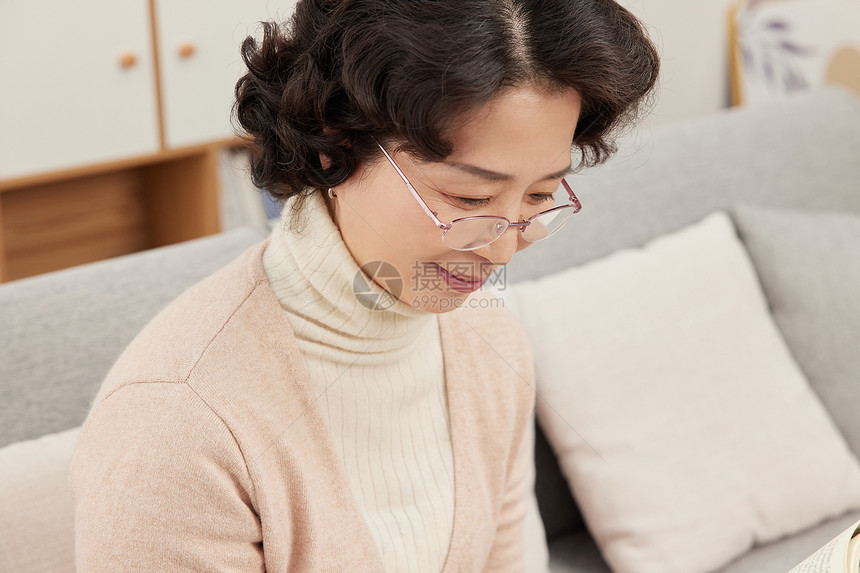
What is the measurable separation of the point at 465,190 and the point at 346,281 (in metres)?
0.17

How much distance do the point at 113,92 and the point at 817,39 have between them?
1938mm

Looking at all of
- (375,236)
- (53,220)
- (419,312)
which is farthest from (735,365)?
(53,220)

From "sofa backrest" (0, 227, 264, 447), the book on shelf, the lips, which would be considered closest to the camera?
the book on shelf

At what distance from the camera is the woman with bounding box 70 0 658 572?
2.23ft

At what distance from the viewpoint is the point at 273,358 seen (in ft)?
2.66

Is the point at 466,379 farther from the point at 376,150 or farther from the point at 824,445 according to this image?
the point at 824,445

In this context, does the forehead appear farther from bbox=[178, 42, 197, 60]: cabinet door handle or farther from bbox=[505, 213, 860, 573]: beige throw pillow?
bbox=[178, 42, 197, 60]: cabinet door handle

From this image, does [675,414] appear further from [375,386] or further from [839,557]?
[839,557]

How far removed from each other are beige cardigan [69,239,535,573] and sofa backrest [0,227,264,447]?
0.26 m

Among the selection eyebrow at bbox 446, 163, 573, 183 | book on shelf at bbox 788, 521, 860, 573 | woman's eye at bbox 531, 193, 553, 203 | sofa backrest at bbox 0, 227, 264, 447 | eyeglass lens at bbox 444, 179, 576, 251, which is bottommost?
sofa backrest at bbox 0, 227, 264, 447

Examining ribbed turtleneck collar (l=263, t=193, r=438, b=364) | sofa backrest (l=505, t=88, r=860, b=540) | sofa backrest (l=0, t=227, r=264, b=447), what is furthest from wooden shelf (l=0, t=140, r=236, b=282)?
ribbed turtleneck collar (l=263, t=193, r=438, b=364)

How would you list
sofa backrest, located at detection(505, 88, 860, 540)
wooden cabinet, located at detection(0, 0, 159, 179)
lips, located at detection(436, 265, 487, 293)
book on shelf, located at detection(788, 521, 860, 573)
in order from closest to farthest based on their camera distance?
book on shelf, located at detection(788, 521, 860, 573) < lips, located at detection(436, 265, 487, 293) < sofa backrest, located at detection(505, 88, 860, 540) < wooden cabinet, located at detection(0, 0, 159, 179)

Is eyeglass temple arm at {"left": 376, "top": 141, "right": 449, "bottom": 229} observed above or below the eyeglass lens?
above

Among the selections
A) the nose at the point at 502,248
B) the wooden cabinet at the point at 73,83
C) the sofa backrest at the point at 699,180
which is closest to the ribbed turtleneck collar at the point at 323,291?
the nose at the point at 502,248
